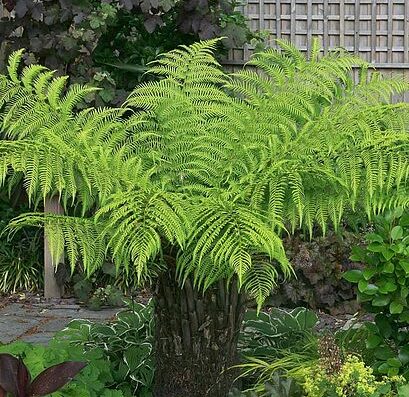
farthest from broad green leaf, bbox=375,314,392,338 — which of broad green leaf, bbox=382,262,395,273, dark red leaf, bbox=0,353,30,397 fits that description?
dark red leaf, bbox=0,353,30,397

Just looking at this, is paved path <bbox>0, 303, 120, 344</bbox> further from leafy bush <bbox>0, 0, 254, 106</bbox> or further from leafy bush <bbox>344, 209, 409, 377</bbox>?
leafy bush <bbox>344, 209, 409, 377</bbox>

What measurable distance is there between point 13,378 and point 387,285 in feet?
3.86

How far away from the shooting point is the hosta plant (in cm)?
249

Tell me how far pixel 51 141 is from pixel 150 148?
1.67 feet

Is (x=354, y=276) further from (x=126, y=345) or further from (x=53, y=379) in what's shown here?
(x=126, y=345)

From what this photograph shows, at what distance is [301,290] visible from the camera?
514 centimetres

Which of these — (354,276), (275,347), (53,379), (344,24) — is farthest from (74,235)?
(344,24)

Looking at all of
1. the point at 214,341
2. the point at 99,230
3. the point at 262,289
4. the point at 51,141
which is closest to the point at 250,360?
the point at 214,341

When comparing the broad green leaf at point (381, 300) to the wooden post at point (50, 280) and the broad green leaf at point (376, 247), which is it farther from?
the wooden post at point (50, 280)

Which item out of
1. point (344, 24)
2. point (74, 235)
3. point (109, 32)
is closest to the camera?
point (74, 235)

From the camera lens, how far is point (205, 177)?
9.68ft

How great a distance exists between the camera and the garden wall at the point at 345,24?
19.9 ft

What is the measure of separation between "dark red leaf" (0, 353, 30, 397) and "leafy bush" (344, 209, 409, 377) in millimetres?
1068

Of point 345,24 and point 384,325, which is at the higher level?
point 345,24
